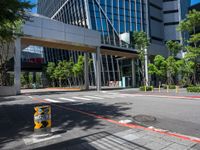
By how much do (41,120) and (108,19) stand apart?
151 ft

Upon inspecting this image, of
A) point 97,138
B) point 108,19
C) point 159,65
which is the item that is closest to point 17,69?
Result: point 97,138

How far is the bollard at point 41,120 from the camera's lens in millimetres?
6043

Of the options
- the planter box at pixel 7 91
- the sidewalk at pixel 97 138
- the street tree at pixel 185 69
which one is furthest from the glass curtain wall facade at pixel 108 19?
the sidewalk at pixel 97 138

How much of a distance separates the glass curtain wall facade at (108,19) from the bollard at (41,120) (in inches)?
1416

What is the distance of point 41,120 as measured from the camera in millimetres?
6094

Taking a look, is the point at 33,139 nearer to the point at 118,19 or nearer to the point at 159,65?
the point at 159,65

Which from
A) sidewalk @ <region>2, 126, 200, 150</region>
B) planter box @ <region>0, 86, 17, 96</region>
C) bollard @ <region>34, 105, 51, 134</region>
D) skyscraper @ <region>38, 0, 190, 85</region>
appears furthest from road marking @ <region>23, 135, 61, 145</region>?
skyscraper @ <region>38, 0, 190, 85</region>

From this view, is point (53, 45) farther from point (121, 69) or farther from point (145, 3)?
point (145, 3)

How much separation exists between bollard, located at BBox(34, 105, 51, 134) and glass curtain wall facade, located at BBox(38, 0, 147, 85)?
35964mm

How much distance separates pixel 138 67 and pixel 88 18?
17.5m

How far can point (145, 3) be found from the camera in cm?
6044

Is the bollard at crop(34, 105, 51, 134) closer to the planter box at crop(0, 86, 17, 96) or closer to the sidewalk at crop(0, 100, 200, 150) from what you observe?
the sidewalk at crop(0, 100, 200, 150)

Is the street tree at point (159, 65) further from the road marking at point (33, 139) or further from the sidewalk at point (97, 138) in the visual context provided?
the road marking at point (33, 139)

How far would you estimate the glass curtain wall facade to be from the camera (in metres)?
46.2
